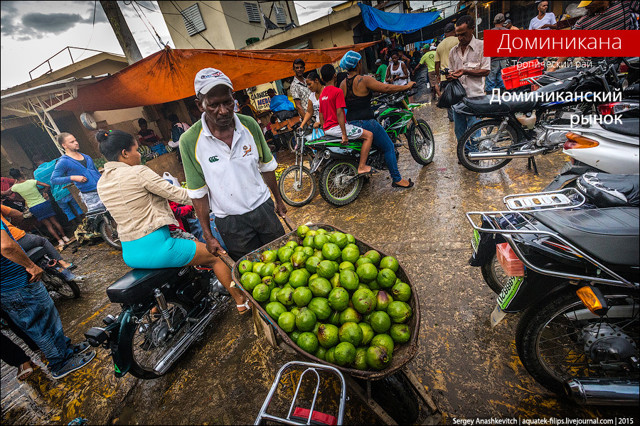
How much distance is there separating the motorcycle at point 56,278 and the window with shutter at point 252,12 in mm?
16361

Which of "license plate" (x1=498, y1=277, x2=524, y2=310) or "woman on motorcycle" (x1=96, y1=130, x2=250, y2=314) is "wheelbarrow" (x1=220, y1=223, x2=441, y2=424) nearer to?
"license plate" (x1=498, y1=277, x2=524, y2=310)

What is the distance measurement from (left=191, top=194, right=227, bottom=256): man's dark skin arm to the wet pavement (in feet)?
3.08

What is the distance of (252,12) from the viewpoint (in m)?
15.2

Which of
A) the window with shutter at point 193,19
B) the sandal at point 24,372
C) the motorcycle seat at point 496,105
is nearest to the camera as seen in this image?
the sandal at point 24,372

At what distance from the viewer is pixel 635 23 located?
196 inches

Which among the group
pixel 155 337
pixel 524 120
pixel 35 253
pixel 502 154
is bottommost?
pixel 155 337

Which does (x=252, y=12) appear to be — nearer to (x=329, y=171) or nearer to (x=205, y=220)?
(x=329, y=171)

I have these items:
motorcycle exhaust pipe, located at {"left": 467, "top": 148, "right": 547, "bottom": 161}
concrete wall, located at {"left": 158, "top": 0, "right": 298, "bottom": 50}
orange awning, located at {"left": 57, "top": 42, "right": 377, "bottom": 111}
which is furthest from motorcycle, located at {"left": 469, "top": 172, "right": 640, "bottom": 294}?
concrete wall, located at {"left": 158, "top": 0, "right": 298, "bottom": 50}

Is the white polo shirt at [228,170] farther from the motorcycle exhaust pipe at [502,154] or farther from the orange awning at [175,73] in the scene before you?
the orange awning at [175,73]

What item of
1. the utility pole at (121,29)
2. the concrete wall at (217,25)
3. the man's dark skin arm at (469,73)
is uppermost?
the concrete wall at (217,25)

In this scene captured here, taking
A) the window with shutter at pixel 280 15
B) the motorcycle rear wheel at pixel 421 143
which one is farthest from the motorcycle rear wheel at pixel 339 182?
the window with shutter at pixel 280 15

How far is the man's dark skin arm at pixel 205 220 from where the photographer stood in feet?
8.03

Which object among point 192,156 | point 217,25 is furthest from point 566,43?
point 217,25

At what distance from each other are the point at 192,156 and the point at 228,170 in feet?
1.06
